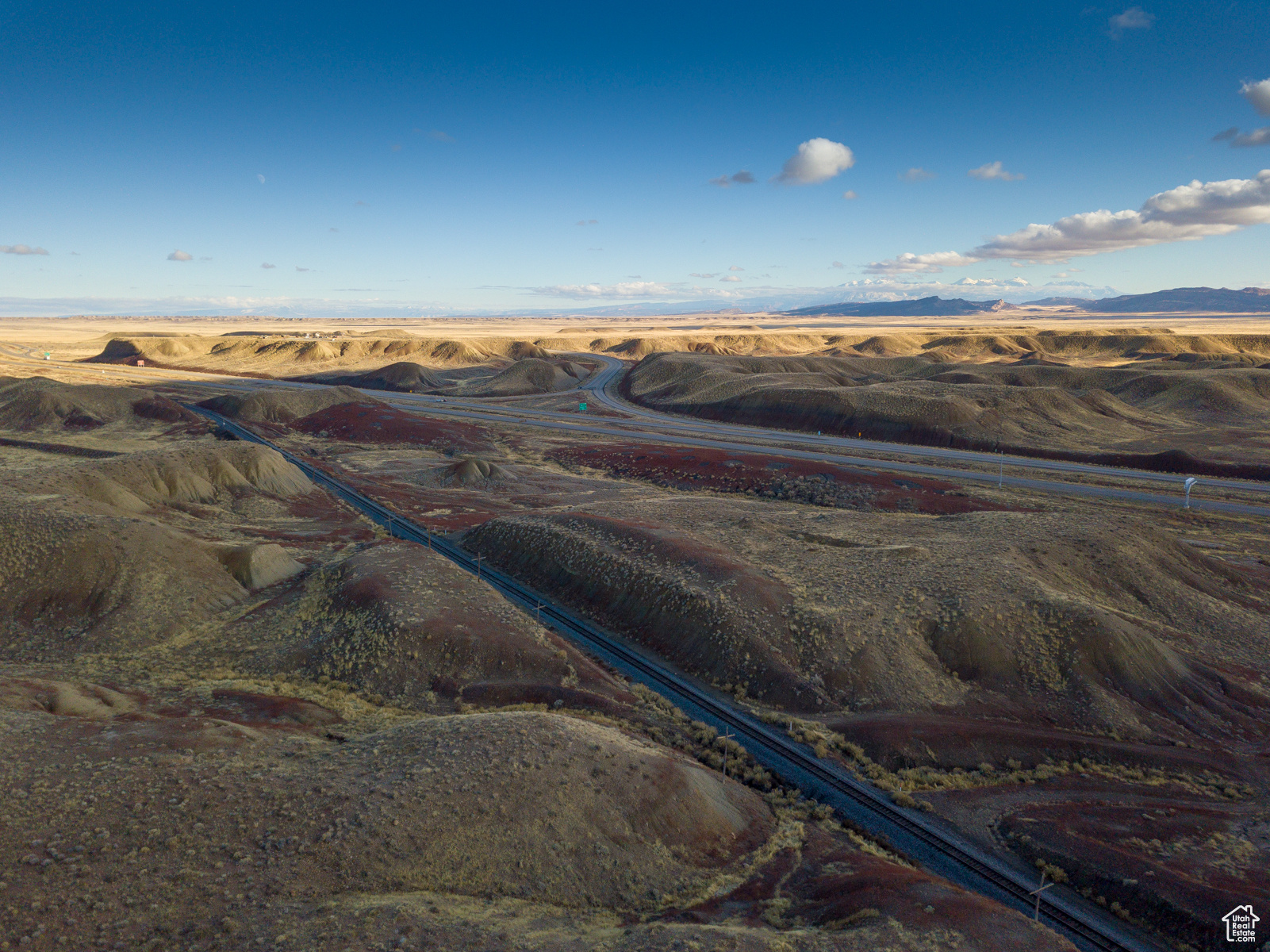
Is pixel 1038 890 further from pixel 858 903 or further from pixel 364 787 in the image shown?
pixel 364 787

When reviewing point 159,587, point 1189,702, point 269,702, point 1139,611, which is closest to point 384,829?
point 269,702

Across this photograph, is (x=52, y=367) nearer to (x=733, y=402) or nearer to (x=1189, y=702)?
(x=733, y=402)

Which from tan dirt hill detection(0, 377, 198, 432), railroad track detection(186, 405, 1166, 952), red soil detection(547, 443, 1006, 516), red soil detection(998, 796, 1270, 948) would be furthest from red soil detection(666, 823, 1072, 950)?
tan dirt hill detection(0, 377, 198, 432)

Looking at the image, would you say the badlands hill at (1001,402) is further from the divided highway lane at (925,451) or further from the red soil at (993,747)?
the red soil at (993,747)

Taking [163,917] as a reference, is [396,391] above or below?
above

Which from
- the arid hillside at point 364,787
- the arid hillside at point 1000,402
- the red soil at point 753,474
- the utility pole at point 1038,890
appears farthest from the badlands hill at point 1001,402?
the utility pole at point 1038,890

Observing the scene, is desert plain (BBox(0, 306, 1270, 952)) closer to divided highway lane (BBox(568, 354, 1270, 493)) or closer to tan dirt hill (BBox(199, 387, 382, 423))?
divided highway lane (BBox(568, 354, 1270, 493))
